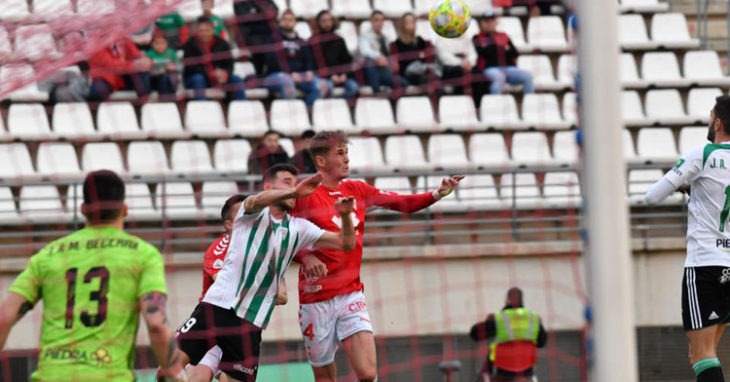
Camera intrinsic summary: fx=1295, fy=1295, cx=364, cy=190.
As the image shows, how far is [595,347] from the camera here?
5.55m

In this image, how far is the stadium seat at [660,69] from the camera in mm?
15289

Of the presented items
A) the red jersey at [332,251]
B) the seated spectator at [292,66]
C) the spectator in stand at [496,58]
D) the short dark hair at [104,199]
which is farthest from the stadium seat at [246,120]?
the short dark hair at [104,199]

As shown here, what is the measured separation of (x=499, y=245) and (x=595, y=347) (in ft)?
23.6

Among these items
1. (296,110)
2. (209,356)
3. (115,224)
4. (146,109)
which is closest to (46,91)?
(146,109)

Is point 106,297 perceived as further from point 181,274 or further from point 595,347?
point 181,274

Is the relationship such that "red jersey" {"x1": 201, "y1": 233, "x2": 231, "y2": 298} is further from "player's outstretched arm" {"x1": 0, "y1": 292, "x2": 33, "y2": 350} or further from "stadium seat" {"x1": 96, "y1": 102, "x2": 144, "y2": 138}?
"stadium seat" {"x1": 96, "y1": 102, "x2": 144, "y2": 138}

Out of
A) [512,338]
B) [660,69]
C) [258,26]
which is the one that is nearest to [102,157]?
[258,26]

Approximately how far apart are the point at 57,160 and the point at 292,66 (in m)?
2.68

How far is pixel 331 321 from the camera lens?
27.3ft

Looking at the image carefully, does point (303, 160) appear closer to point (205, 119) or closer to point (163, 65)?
point (205, 119)

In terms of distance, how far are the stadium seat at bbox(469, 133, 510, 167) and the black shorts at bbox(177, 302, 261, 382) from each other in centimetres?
637

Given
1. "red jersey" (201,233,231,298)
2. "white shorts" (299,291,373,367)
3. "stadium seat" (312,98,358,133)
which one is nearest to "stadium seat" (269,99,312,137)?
"stadium seat" (312,98,358,133)

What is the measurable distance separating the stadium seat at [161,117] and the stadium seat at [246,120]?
56 centimetres

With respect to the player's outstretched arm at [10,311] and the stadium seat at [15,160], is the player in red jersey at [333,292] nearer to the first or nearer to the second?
the player's outstretched arm at [10,311]
